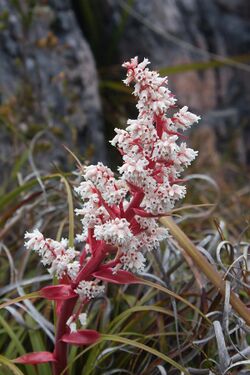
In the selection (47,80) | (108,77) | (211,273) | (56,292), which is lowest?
(211,273)

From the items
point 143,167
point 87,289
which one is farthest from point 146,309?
point 143,167

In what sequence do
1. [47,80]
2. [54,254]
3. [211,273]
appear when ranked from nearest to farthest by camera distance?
[54,254], [211,273], [47,80]

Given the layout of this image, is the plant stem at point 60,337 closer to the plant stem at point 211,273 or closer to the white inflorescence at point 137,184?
the white inflorescence at point 137,184

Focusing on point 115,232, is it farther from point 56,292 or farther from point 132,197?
point 56,292

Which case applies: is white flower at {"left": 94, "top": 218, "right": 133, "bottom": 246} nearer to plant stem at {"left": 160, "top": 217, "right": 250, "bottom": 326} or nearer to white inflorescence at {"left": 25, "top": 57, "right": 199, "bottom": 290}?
white inflorescence at {"left": 25, "top": 57, "right": 199, "bottom": 290}

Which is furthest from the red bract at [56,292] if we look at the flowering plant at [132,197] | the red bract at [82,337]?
the red bract at [82,337]

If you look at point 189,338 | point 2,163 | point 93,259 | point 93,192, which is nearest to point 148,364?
point 189,338

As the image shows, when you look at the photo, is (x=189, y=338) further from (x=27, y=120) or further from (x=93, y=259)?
(x=27, y=120)
